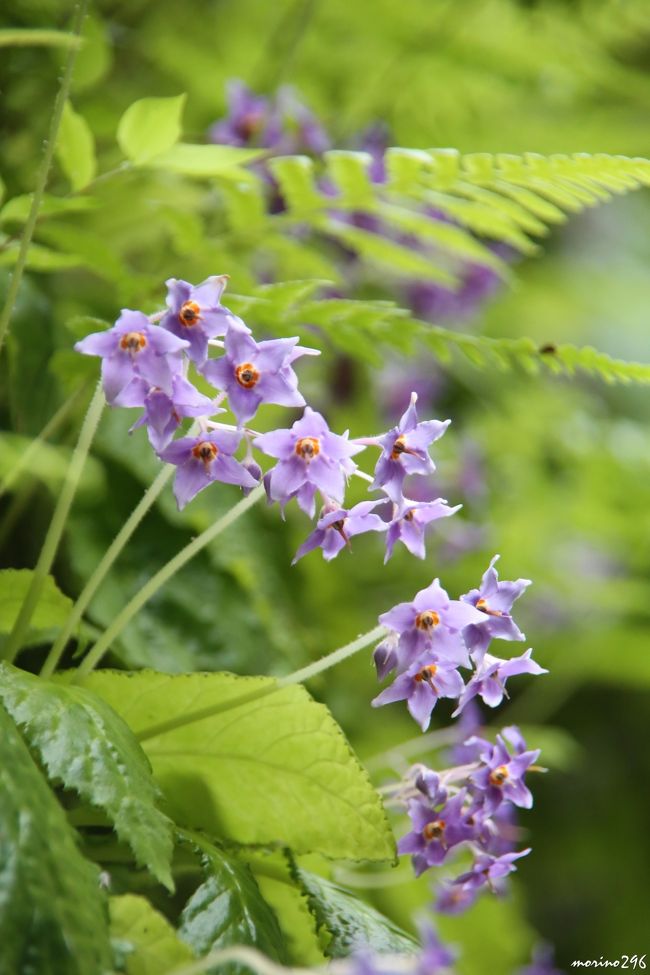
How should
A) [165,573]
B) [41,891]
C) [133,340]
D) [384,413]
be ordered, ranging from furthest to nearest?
[384,413] < [165,573] < [133,340] < [41,891]

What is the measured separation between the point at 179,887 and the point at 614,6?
1.66 metres

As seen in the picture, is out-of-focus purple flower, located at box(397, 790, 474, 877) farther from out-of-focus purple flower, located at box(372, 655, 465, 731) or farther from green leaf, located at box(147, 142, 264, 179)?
green leaf, located at box(147, 142, 264, 179)

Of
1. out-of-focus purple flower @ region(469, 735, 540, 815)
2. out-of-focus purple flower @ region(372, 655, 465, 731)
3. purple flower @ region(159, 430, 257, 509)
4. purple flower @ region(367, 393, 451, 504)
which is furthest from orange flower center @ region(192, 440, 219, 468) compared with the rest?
out-of-focus purple flower @ region(469, 735, 540, 815)

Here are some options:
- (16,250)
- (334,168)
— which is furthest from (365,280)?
(16,250)

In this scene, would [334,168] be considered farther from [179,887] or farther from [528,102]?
[528,102]

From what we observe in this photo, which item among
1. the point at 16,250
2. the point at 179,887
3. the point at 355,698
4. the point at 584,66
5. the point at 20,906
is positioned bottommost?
the point at 355,698

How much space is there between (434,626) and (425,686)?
57 millimetres

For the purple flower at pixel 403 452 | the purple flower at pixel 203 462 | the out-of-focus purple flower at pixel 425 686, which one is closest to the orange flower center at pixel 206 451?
the purple flower at pixel 203 462

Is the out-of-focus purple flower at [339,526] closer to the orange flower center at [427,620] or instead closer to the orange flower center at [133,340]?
the orange flower center at [427,620]

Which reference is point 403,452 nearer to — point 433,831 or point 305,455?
point 305,455

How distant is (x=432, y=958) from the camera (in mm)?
716

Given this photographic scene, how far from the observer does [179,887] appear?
1.22m

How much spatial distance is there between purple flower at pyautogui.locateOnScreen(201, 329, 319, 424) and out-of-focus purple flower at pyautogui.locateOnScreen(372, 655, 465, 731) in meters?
0.23

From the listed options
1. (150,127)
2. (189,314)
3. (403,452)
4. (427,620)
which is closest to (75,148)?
(150,127)
